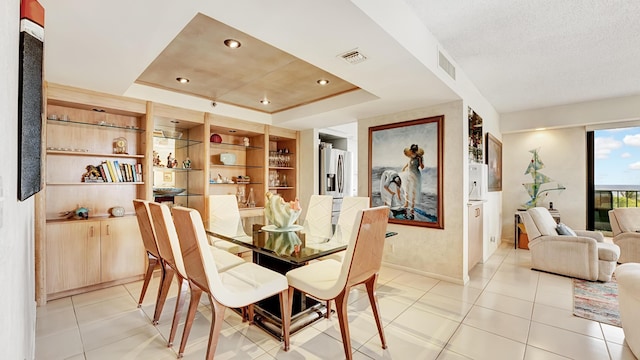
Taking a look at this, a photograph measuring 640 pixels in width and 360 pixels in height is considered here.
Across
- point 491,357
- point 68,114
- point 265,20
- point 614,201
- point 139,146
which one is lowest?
point 491,357

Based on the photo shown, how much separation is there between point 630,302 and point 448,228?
5.39 ft

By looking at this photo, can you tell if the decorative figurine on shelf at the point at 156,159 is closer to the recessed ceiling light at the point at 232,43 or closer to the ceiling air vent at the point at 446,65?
the recessed ceiling light at the point at 232,43

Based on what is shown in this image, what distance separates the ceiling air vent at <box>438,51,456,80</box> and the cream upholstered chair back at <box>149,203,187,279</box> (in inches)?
110

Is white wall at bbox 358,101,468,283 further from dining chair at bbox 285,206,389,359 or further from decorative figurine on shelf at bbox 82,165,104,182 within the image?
decorative figurine on shelf at bbox 82,165,104,182

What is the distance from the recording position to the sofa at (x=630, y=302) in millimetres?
1965

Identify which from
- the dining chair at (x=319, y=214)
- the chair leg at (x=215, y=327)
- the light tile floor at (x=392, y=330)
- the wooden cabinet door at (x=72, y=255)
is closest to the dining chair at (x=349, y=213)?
the dining chair at (x=319, y=214)

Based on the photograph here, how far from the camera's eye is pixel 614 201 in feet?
16.7

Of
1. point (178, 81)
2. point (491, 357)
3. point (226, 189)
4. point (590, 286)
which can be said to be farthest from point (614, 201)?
point (178, 81)

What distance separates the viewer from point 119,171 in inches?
137

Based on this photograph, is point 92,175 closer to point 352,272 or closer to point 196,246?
point 196,246

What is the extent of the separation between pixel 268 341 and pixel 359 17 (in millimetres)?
2425

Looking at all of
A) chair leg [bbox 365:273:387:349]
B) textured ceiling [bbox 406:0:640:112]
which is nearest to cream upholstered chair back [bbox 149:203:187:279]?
chair leg [bbox 365:273:387:349]

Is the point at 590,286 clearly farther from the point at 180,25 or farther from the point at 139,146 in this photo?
the point at 139,146

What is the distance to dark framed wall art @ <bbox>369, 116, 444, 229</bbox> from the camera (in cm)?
362
